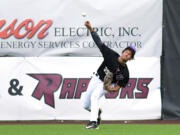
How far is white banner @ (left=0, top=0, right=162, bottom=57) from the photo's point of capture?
11.0 metres

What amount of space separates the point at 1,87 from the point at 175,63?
3776mm

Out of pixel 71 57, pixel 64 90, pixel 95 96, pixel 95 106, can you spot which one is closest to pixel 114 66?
pixel 95 96

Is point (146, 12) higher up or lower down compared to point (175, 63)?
higher up

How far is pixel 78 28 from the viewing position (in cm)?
1104

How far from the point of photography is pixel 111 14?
434 inches

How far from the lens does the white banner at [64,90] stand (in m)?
11.0

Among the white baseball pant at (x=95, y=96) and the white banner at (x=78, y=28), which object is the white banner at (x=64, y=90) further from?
the white baseball pant at (x=95, y=96)

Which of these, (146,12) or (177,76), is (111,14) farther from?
(177,76)

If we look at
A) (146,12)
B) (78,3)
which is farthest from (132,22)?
(78,3)
